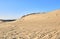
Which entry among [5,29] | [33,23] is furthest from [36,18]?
[5,29]

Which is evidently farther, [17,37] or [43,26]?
[43,26]

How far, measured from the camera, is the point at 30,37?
13719mm

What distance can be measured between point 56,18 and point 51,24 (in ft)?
3.97

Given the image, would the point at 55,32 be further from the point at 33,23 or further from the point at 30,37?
the point at 33,23

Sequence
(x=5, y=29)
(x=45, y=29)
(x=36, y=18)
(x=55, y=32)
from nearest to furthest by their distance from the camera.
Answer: (x=55, y=32), (x=45, y=29), (x=5, y=29), (x=36, y=18)

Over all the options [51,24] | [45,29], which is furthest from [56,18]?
[45,29]

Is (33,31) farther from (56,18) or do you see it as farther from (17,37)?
(56,18)

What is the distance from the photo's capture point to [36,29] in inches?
586

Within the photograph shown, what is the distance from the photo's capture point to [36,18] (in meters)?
17.8

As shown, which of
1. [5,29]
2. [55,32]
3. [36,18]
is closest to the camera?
[55,32]

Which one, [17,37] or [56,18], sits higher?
[56,18]

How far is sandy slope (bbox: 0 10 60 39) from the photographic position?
44.8 feet

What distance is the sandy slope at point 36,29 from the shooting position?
537 inches

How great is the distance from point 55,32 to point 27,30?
2711 mm
